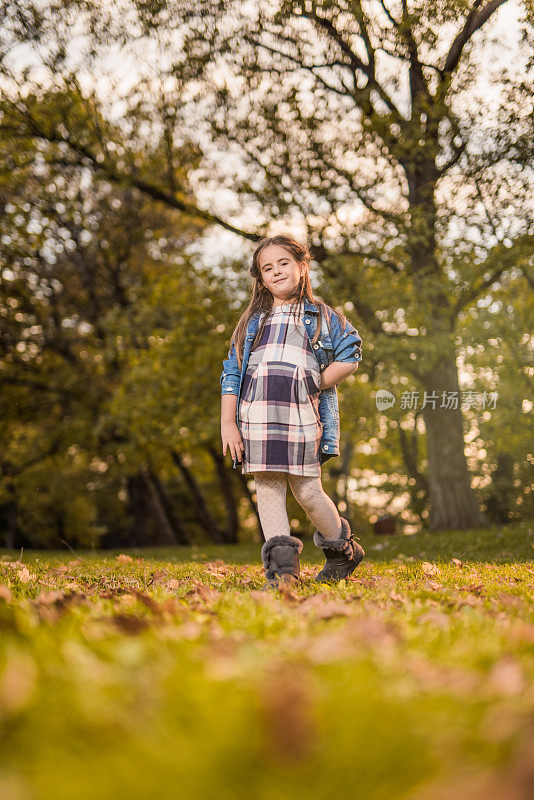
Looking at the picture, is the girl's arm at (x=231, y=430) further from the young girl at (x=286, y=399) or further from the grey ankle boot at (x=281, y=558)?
the grey ankle boot at (x=281, y=558)

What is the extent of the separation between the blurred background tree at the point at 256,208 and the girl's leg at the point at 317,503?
7442mm

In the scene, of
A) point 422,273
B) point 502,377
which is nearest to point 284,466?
point 422,273

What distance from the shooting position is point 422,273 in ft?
37.8

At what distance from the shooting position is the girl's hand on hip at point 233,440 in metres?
3.97

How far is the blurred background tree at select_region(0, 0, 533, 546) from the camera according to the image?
36.8 feet

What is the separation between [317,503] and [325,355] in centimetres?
92

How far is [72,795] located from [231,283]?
1396 cm

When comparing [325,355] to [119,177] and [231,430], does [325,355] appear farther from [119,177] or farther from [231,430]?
[119,177]

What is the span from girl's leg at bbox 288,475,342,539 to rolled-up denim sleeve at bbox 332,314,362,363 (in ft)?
2.50

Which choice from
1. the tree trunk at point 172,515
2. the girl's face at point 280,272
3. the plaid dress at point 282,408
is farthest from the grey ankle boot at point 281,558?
the tree trunk at point 172,515

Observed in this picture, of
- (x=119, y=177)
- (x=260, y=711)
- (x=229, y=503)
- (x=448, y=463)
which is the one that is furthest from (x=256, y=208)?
(x=260, y=711)

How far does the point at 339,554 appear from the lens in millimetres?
4152

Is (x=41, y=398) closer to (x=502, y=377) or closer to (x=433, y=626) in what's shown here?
(x=502, y=377)

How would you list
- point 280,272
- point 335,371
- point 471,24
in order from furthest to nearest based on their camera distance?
point 471,24, point 280,272, point 335,371
